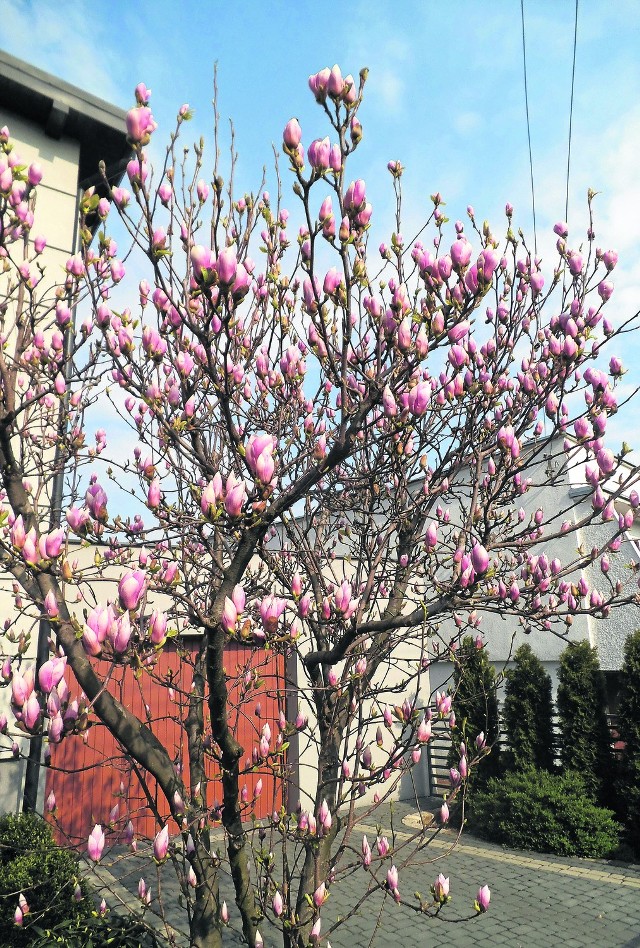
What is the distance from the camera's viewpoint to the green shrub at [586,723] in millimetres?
8844

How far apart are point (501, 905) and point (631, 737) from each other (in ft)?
9.96

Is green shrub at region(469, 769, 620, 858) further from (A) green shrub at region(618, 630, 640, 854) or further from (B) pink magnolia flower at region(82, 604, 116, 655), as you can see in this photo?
(B) pink magnolia flower at region(82, 604, 116, 655)

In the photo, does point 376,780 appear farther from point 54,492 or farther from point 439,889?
point 54,492

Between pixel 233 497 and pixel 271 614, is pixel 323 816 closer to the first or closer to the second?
pixel 271 614

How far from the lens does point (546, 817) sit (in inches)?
333

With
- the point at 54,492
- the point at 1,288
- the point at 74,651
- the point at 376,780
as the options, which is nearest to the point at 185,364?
the point at 74,651

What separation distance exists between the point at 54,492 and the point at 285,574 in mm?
3394

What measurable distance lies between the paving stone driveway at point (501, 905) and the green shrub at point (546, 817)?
199 mm

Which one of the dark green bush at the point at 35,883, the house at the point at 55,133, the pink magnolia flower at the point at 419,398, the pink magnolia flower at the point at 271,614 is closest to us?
the pink magnolia flower at the point at 271,614

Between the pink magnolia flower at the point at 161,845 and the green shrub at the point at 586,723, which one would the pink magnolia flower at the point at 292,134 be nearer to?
the pink magnolia flower at the point at 161,845

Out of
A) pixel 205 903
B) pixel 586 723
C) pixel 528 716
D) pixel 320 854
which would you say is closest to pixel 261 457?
pixel 205 903

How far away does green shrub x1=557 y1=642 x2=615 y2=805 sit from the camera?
8844mm

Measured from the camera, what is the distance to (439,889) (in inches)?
105

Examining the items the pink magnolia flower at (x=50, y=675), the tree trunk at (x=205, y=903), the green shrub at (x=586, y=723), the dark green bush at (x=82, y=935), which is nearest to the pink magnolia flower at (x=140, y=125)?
the pink magnolia flower at (x=50, y=675)
